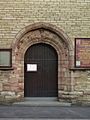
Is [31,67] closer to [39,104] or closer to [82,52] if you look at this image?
[39,104]

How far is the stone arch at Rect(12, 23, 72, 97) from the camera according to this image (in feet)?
53.4

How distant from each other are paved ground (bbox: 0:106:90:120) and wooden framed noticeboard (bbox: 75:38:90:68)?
2001 mm

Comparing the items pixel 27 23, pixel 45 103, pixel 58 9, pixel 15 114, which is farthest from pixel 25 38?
pixel 15 114

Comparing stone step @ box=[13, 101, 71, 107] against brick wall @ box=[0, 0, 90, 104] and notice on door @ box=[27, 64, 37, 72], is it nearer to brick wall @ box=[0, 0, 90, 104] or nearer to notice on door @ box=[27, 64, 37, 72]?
brick wall @ box=[0, 0, 90, 104]

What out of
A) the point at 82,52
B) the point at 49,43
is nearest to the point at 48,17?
the point at 49,43

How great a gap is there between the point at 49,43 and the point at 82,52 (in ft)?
5.12

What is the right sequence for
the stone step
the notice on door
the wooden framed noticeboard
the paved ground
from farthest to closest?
1. the notice on door
2. the wooden framed noticeboard
3. the stone step
4. the paved ground

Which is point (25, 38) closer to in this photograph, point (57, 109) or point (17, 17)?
point (17, 17)

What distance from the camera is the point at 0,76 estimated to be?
1612cm

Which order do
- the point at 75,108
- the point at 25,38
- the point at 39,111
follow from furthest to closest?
the point at 25,38 → the point at 75,108 → the point at 39,111

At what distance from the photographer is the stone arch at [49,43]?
53.4 ft

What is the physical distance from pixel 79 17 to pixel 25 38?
8.47 ft

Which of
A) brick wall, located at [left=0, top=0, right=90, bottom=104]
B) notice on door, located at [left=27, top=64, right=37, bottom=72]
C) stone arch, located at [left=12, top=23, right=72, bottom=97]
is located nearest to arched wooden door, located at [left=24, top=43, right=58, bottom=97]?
notice on door, located at [left=27, top=64, right=37, bottom=72]

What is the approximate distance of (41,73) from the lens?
16750 mm
